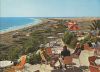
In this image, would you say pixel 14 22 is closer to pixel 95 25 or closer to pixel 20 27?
pixel 20 27

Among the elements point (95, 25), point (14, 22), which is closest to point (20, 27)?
point (14, 22)

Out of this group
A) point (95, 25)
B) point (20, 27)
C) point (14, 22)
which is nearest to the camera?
point (14, 22)

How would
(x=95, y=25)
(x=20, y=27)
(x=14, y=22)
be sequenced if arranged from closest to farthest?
(x=14, y=22)
(x=20, y=27)
(x=95, y=25)

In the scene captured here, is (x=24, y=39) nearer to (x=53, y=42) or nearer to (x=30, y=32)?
(x=30, y=32)

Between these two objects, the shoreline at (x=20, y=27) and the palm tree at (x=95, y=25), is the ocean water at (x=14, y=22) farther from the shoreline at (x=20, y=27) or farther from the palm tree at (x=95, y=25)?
the palm tree at (x=95, y=25)

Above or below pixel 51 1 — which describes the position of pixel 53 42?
below

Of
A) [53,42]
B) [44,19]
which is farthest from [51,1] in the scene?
[53,42]

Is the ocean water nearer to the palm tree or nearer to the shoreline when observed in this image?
the shoreline

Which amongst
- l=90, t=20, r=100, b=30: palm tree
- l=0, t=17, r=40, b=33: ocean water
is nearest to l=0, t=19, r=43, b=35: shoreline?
l=0, t=17, r=40, b=33: ocean water

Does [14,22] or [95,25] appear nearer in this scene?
[14,22]
